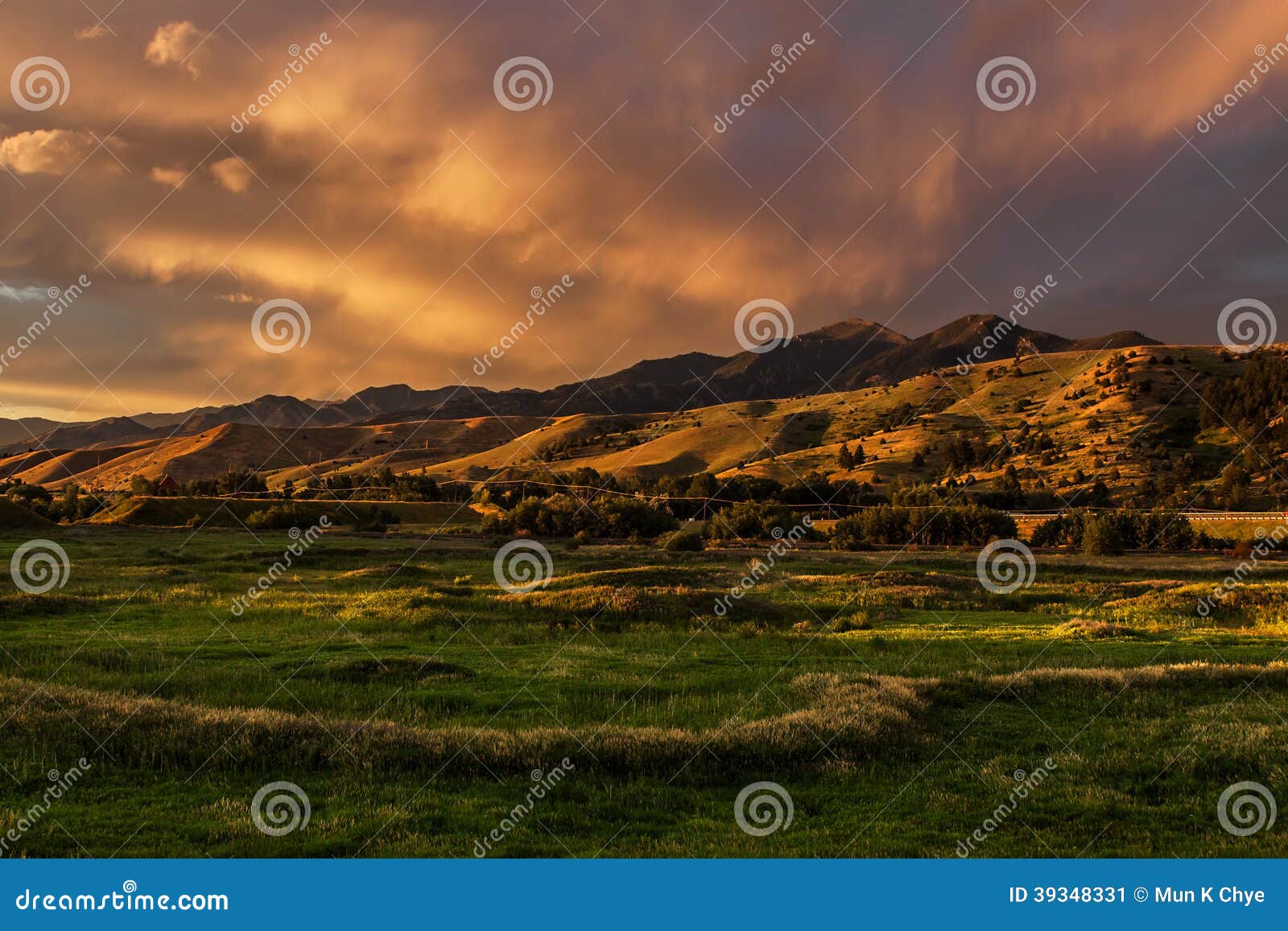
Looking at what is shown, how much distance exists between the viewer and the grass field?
379 inches

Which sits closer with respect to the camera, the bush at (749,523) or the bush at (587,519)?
the bush at (749,523)

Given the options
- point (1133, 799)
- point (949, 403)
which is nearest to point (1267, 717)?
point (1133, 799)

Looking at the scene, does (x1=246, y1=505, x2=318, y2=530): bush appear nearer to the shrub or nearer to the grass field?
the shrub

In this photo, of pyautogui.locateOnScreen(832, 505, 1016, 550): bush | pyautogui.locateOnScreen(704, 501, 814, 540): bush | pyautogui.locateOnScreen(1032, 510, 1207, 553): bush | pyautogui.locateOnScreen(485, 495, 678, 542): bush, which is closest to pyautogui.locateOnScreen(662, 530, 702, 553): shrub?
pyautogui.locateOnScreen(704, 501, 814, 540): bush

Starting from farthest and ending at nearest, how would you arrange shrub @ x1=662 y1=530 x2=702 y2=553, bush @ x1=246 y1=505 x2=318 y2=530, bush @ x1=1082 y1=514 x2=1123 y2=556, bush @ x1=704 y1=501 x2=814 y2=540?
1. bush @ x1=246 y1=505 x2=318 y2=530
2. bush @ x1=704 y1=501 x2=814 y2=540
3. shrub @ x1=662 y1=530 x2=702 y2=553
4. bush @ x1=1082 y1=514 x2=1123 y2=556

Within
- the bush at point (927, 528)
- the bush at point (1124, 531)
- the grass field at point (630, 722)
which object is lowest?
the grass field at point (630, 722)

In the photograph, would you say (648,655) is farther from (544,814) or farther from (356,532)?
(356,532)

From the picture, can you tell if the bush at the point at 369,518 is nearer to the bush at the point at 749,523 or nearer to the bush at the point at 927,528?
the bush at the point at 749,523

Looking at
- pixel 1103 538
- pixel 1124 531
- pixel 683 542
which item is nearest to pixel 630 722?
pixel 683 542

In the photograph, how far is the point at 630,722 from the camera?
14430 millimetres

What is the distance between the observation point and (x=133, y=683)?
661 inches

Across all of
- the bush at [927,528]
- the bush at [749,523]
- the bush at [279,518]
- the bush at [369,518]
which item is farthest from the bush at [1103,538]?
the bush at [279,518]

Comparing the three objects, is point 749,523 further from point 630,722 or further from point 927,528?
point 630,722

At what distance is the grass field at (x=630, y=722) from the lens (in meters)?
9.62
